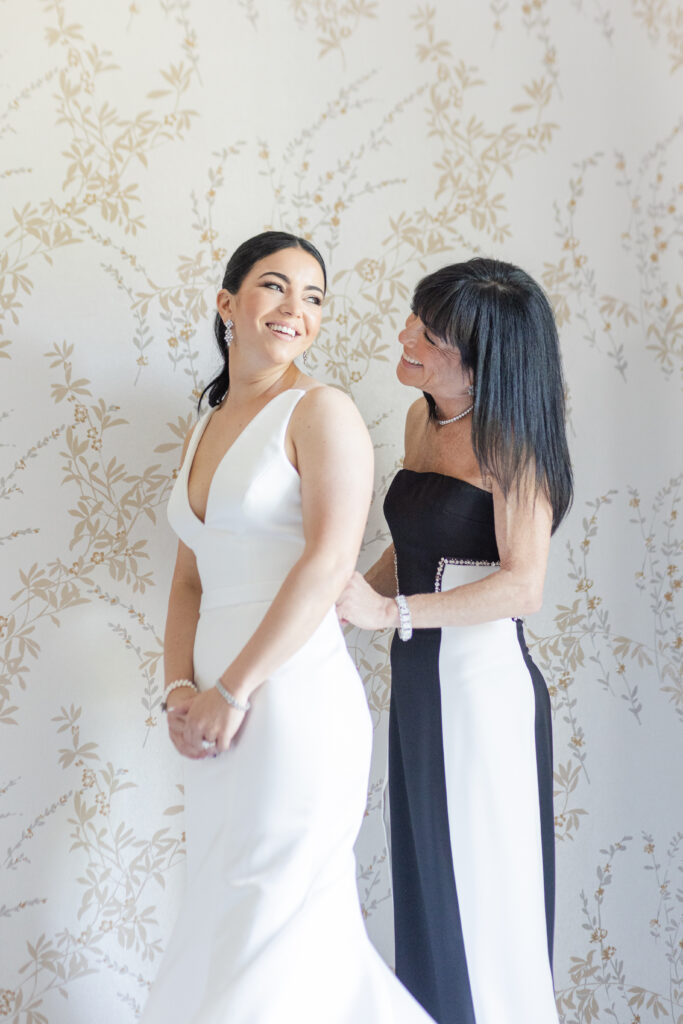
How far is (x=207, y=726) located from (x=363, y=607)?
38 cm

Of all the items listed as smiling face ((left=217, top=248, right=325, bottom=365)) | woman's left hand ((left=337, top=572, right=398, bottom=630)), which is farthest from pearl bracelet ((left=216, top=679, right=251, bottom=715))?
smiling face ((left=217, top=248, right=325, bottom=365))

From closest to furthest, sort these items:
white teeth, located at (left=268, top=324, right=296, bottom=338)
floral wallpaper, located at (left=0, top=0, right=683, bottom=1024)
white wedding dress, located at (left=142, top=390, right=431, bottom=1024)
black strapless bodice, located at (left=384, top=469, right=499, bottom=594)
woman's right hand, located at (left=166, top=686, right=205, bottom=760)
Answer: white wedding dress, located at (left=142, top=390, right=431, bottom=1024), woman's right hand, located at (left=166, top=686, right=205, bottom=760), white teeth, located at (left=268, top=324, right=296, bottom=338), black strapless bodice, located at (left=384, top=469, right=499, bottom=594), floral wallpaper, located at (left=0, top=0, right=683, bottom=1024)

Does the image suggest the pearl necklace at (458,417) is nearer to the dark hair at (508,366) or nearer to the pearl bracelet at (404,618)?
the dark hair at (508,366)

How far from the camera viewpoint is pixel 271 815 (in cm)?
138

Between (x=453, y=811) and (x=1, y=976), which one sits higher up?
(x=453, y=811)

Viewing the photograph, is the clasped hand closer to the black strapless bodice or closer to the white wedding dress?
the white wedding dress

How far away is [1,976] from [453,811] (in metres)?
1.05

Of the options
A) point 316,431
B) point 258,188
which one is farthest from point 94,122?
point 316,431

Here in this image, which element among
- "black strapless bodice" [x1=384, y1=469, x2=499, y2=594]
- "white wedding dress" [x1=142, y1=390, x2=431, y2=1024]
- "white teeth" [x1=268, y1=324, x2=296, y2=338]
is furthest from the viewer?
"black strapless bodice" [x1=384, y1=469, x2=499, y2=594]

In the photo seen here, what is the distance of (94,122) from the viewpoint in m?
1.97

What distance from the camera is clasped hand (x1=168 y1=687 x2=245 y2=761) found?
1413mm

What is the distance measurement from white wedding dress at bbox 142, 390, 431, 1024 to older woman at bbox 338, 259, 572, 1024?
0.22m

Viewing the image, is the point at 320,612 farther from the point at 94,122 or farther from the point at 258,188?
the point at 94,122

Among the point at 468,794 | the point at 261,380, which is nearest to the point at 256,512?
the point at 261,380
